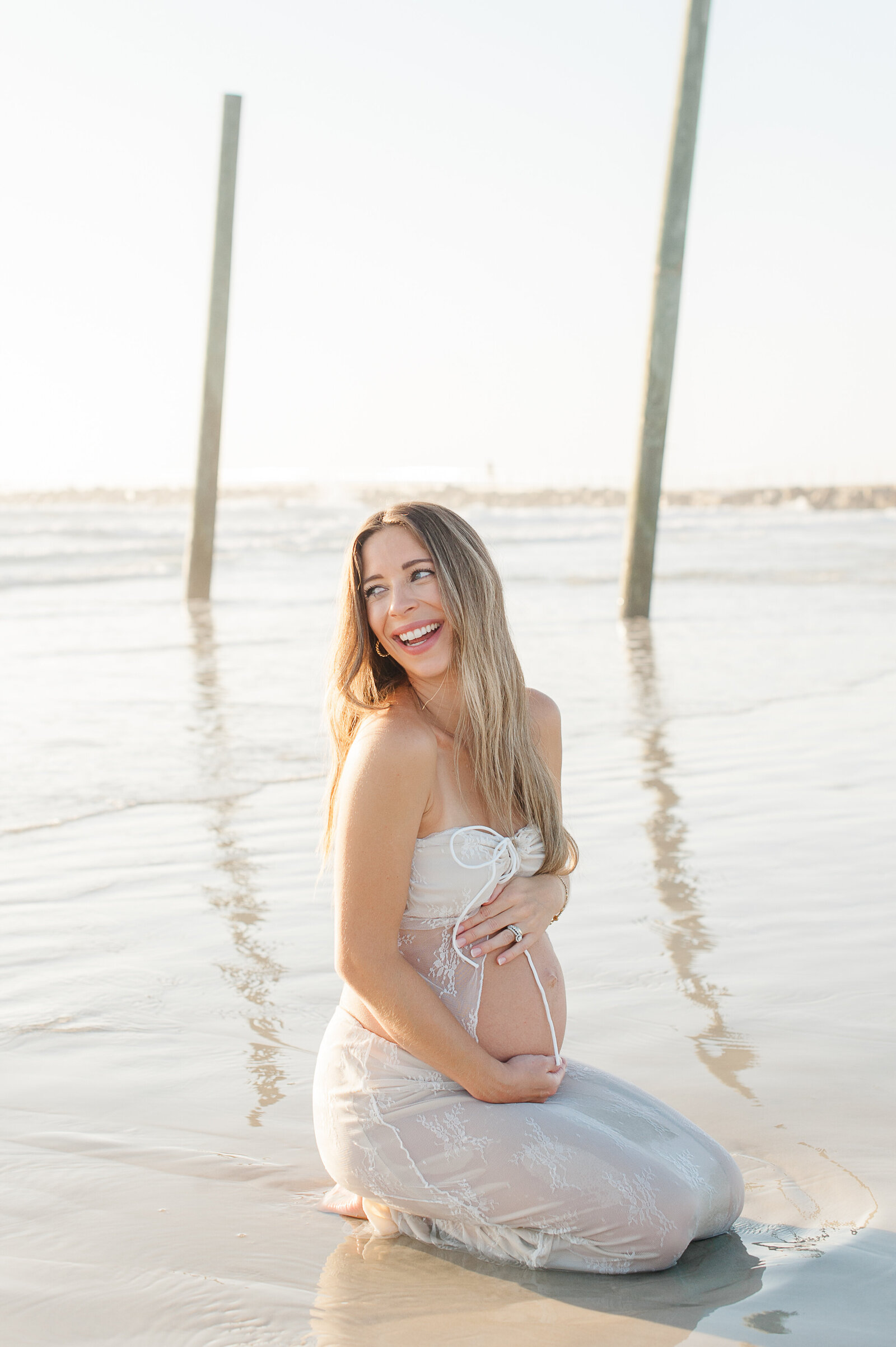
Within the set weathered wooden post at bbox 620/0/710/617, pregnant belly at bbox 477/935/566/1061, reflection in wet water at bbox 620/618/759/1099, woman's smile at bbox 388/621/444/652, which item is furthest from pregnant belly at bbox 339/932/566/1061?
weathered wooden post at bbox 620/0/710/617

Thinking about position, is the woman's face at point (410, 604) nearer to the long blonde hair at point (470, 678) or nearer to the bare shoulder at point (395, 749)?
the long blonde hair at point (470, 678)

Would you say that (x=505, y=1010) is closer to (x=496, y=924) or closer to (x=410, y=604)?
(x=496, y=924)

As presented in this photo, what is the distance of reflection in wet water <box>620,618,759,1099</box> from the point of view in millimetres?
2977

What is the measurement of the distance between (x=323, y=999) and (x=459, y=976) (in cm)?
116

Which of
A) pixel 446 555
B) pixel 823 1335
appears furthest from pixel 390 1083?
pixel 446 555

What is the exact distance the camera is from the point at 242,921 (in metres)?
3.95

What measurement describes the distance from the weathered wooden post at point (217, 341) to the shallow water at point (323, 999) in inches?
162

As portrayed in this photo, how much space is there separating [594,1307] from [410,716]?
1.05 meters

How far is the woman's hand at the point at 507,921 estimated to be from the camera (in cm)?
233

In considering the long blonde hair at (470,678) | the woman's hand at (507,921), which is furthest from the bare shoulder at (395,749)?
the woman's hand at (507,921)

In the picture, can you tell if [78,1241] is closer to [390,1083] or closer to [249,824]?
[390,1083]

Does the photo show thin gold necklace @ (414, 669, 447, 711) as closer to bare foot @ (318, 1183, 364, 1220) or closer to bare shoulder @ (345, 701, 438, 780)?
bare shoulder @ (345, 701, 438, 780)

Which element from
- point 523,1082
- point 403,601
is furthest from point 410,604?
point 523,1082

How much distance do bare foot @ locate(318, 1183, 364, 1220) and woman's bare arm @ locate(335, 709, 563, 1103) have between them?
336 millimetres
